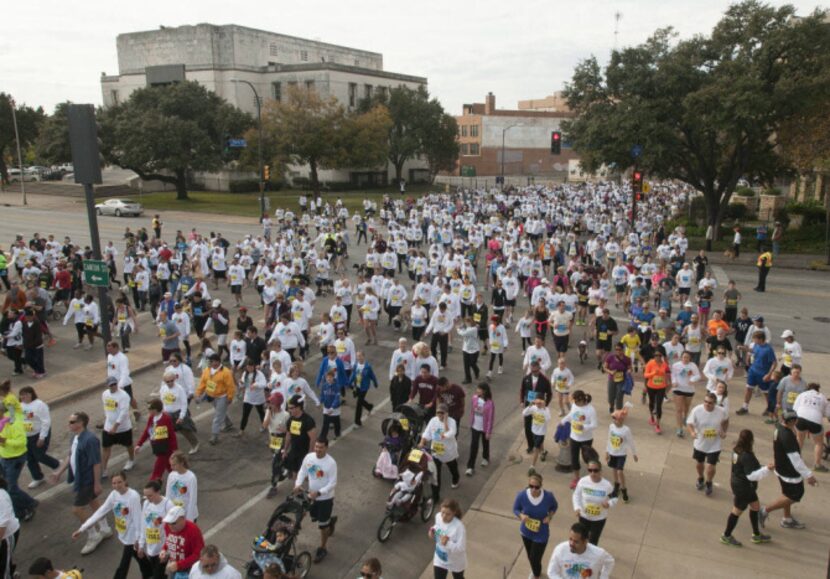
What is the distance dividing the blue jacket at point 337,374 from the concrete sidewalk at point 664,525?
3143mm

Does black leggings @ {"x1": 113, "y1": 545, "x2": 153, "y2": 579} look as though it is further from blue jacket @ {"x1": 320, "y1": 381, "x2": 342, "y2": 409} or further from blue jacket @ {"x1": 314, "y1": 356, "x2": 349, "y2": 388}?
blue jacket @ {"x1": 314, "y1": 356, "x2": 349, "y2": 388}

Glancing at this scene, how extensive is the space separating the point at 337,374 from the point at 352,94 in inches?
2636

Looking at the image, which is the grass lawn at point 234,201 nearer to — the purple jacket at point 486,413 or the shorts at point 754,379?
the shorts at point 754,379

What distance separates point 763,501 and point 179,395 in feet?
28.6

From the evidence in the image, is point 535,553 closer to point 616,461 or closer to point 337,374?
point 616,461

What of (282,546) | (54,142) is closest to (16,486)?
(282,546)

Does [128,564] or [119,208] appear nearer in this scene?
[128,564]

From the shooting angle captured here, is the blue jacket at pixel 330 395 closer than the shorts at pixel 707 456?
No

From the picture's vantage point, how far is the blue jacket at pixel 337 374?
421 inches

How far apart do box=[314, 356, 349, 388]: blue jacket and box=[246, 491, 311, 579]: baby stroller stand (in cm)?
330

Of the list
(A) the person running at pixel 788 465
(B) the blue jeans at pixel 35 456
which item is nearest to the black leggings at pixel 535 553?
(A) the person running at pixel 788 465

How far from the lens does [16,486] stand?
837cm

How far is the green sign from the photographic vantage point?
40.7 ft

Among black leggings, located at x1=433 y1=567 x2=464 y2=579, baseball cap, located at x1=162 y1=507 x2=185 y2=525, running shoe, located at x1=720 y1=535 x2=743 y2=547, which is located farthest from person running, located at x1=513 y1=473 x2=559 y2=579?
baseball cap, located at x1=162 y1=507 x2=185 y2=525
